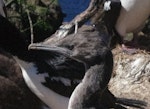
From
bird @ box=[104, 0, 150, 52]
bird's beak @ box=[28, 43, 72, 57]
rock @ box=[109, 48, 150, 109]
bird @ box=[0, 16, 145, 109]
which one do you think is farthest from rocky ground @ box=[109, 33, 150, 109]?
bird's beak @ box=[28, 43, 72, 57]

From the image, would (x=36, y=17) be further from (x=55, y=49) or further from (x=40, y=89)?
(x=55, y=49)

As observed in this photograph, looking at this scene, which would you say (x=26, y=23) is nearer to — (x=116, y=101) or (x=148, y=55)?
(x=148, y=55)

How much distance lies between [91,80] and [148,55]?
2697 millimetres

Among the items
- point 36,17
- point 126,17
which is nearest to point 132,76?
point 126,17

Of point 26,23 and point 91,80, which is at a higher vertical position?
point 91,80

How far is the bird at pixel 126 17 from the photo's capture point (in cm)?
507

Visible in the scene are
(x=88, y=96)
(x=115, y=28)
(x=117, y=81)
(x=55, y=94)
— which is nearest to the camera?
(x=88, y=96)

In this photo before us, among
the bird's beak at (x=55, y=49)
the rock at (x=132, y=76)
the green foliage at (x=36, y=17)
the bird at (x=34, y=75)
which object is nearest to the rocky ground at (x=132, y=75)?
the rock at (x=132, y=76)

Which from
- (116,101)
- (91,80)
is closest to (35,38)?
(116,101)

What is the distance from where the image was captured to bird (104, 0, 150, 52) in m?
5.07

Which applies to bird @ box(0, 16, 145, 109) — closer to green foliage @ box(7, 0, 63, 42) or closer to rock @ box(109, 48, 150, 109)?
rock @ box(109, 48, 150, 109)

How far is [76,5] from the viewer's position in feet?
16.2

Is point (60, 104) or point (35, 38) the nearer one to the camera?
point (60, 104)

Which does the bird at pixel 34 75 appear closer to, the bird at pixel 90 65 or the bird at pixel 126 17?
the bird at pixel 90 65
